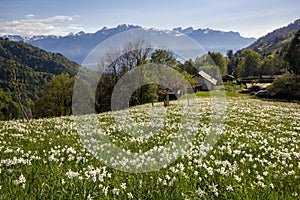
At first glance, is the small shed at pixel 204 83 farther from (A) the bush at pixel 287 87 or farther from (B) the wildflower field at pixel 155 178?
(B) the wildflower field at pixel 155 178

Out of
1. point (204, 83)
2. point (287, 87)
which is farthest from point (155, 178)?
point (204, 83)

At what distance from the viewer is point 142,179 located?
17.0 ft

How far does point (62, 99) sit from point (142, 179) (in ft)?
219

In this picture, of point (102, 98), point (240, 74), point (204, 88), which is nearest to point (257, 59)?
point (240, 74)

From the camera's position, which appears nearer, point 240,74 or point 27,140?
point 27,140

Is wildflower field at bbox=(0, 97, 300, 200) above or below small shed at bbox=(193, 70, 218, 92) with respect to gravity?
below

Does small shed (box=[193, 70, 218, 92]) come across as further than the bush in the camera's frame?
Yes

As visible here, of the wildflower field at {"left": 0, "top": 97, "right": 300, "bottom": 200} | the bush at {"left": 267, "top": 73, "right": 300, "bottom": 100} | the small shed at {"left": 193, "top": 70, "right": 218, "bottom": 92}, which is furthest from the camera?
the small shed at {"left": 193, "top": 70, "right": 218, "bottom": 92}

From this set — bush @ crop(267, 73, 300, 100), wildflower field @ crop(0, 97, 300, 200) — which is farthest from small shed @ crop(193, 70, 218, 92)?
wildflower field @ crop(0, 97, 300, 200)

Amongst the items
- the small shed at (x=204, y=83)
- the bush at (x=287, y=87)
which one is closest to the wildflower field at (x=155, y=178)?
the bush at (x=287, y=87)

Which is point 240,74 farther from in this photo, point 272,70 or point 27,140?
point 27,140

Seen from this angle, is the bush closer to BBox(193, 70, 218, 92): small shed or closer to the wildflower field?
BBox(193, 70, 218, 92): small shed

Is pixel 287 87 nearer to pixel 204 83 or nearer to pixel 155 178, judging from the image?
pixel 204 83

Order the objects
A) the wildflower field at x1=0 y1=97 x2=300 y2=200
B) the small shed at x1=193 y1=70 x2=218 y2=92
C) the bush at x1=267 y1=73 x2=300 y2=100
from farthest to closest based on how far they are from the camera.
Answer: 1. the small shed at x1=193 y1=70 x2=218 y2=92
2. the bush at x1=267 y1=73 x2=300 y2=100
3. the wildflower field at x1=0 y1=97 x2=300 y2=200
